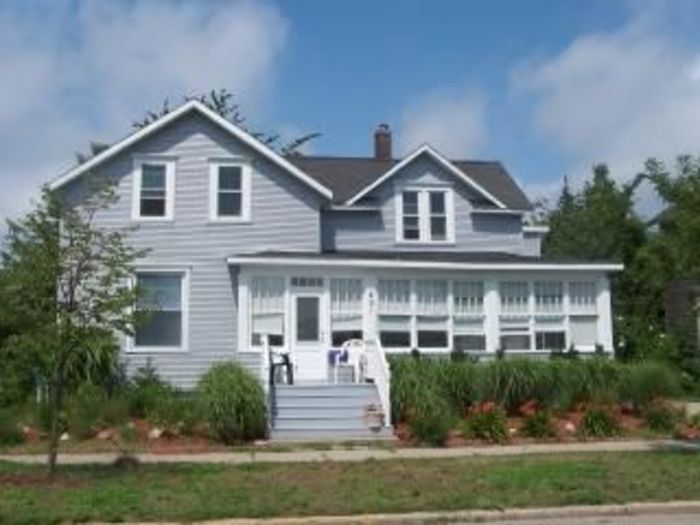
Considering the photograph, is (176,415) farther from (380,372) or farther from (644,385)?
(644,385)

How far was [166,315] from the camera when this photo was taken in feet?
86.3

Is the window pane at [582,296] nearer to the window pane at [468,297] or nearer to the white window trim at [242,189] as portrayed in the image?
the window pane at [468,297]

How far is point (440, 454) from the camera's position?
17.7 meters

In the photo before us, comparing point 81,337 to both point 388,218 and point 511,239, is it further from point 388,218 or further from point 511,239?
point 511,239

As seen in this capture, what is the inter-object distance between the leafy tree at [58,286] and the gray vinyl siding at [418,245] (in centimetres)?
1446

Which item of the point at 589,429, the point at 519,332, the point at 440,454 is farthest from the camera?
the point at 519,332

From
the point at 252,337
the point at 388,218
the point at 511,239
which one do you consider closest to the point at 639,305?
the point at 511,239

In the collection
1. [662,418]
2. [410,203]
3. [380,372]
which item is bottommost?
[662,418]

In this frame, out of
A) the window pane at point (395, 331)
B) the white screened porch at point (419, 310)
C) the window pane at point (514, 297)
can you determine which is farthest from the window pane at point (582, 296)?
the window pane at point (395, 331)

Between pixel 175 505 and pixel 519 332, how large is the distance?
55.2 ft

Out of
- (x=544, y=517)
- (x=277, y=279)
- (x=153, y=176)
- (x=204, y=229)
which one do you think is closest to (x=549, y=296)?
(x=277, y=279)

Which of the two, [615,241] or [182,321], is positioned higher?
[615,241]

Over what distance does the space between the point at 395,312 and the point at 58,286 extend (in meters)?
13.3

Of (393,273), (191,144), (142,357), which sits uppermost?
(191,144)
